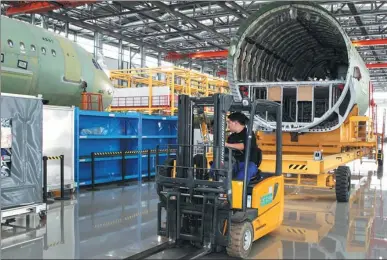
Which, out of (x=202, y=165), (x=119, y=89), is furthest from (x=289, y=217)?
(x=119, y=89)

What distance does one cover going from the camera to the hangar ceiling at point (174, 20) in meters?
19.7

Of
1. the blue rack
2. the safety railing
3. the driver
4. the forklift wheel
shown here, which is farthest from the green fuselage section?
the forklift wheel

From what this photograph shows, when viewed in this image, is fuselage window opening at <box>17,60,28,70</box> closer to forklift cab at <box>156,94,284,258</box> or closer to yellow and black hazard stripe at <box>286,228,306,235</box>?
forklift cab at <box>156,94,284,258</box>

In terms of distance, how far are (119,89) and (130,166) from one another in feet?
17.9

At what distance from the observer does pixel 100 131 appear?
11.2m

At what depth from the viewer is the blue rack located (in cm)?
1053

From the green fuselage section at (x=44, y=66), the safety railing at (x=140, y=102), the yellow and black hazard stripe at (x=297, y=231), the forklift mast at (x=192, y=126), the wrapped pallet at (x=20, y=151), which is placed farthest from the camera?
the safety railing at (x=140, y=102)

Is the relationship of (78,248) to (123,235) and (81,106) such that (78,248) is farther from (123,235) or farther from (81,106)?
(81,106)

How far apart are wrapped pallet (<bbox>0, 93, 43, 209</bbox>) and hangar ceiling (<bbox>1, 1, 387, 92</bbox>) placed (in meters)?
11.1

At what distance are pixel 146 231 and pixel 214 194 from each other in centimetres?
182

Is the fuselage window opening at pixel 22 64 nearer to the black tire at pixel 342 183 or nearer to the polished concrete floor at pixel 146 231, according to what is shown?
the polished concrete floor at pixel 146 231

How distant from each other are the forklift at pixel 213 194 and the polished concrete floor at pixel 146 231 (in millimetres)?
274

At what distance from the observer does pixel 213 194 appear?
Result: 4.85 m

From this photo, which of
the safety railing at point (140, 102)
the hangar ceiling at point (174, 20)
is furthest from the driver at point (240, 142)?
the hangar ceiling at point (174, 20)
